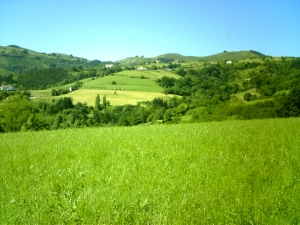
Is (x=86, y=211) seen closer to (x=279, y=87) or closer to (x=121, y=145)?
(x=121, y=145)

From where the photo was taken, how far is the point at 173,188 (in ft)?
16.8

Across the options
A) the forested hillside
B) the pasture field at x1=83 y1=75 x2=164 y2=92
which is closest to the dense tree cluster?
the forested hillside

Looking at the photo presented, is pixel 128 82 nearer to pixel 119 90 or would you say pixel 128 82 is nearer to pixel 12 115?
pixel 119 90

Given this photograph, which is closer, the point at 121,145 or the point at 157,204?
the point at 157,204

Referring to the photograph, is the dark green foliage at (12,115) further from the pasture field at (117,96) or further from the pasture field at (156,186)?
the pasture field at (156,186)

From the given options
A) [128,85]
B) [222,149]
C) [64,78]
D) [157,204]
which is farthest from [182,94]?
[157,204]

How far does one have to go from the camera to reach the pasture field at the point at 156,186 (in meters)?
4.11

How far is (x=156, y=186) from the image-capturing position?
525cm

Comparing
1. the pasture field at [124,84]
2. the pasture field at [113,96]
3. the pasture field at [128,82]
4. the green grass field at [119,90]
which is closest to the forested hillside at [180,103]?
the pasture field at [128,82]

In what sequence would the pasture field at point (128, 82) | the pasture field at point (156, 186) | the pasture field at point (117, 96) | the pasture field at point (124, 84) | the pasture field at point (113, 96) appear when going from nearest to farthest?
the pasture field at point (156, 186), the pasture field at point (113, 96), the pasture field at point (117, 96), the pasture field at point (124, 84), the pasture field at point (128, 82)

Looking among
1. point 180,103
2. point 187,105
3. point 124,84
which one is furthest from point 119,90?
point 187,105

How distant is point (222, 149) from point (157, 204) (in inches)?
184

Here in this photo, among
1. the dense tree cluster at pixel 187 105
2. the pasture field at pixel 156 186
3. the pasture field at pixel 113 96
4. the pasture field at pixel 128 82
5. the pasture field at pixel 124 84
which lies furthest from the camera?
the pasture field at pixel 128 82

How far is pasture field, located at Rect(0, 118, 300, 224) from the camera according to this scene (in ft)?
13.5
